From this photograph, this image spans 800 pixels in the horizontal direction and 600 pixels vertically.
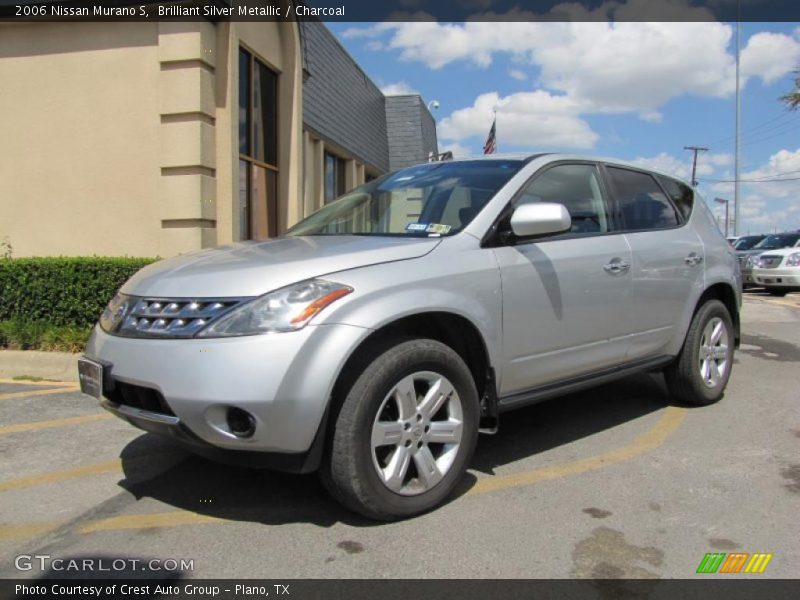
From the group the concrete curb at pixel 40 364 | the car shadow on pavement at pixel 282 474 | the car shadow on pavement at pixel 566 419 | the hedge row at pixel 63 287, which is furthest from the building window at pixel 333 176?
the car shadow on pavement at pixel 282 474

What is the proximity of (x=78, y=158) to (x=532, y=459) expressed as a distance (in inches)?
278

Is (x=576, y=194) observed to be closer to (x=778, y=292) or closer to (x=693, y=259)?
(x=693, y=259)

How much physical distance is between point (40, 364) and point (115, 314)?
143 inches

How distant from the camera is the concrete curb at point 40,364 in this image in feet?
20.1

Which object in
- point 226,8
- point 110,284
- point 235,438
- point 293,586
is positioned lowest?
point 293,586

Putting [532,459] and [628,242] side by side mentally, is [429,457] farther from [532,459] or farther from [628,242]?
[628,242]

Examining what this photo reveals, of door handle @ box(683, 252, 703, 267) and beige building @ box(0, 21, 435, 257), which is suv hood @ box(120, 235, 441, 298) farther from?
beige building @ box(0, 21, 435, 257)

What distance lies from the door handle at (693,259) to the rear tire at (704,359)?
0.37 metres

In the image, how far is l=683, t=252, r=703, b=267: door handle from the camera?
15.5 ft

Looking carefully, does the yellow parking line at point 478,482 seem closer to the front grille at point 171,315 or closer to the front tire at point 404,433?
the front tire at point 404,433

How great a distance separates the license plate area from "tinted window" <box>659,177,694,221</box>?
405 cm

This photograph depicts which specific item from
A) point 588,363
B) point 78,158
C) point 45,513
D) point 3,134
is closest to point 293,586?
point 45,513

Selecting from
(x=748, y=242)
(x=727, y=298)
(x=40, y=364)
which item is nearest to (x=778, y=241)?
(x=748, y=242)

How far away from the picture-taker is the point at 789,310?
12836 mm
